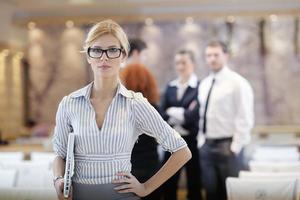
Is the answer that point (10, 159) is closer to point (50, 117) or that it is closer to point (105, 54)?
point (105, 54)

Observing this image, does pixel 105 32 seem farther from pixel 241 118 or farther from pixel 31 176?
pixel 241 118

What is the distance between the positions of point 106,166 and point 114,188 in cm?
9

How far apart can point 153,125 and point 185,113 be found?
8.17 ft

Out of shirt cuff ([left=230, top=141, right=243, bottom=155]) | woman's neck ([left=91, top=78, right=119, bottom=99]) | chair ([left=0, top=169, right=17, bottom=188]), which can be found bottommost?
chair ([left=0, top=169, right=17, bottom=188])

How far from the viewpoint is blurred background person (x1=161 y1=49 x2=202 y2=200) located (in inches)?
173

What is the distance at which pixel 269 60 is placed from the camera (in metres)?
8.97

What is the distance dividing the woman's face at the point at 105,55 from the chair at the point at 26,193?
33.9 inches

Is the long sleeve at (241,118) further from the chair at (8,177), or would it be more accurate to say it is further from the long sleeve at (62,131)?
the long sleeve at (62,131)

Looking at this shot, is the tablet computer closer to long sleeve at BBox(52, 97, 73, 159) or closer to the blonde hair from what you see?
long sleeve at BBox(52, 97, 73, 159)

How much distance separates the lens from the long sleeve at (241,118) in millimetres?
3893

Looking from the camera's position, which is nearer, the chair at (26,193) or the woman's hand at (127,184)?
the woman's hand at (127,184)

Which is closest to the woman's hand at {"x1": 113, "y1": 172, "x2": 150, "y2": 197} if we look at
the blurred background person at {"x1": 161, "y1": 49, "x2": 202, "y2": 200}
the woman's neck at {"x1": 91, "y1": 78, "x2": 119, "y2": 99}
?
the woman's neck at {"x1": 91, "y1": 78, "x2": 119, "y2": 99}

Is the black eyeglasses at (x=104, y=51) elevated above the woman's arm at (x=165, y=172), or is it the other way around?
the black eyeglasses at (x=104, y=51)

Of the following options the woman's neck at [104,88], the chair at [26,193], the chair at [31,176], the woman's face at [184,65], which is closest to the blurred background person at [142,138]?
the chair at [31,176]
